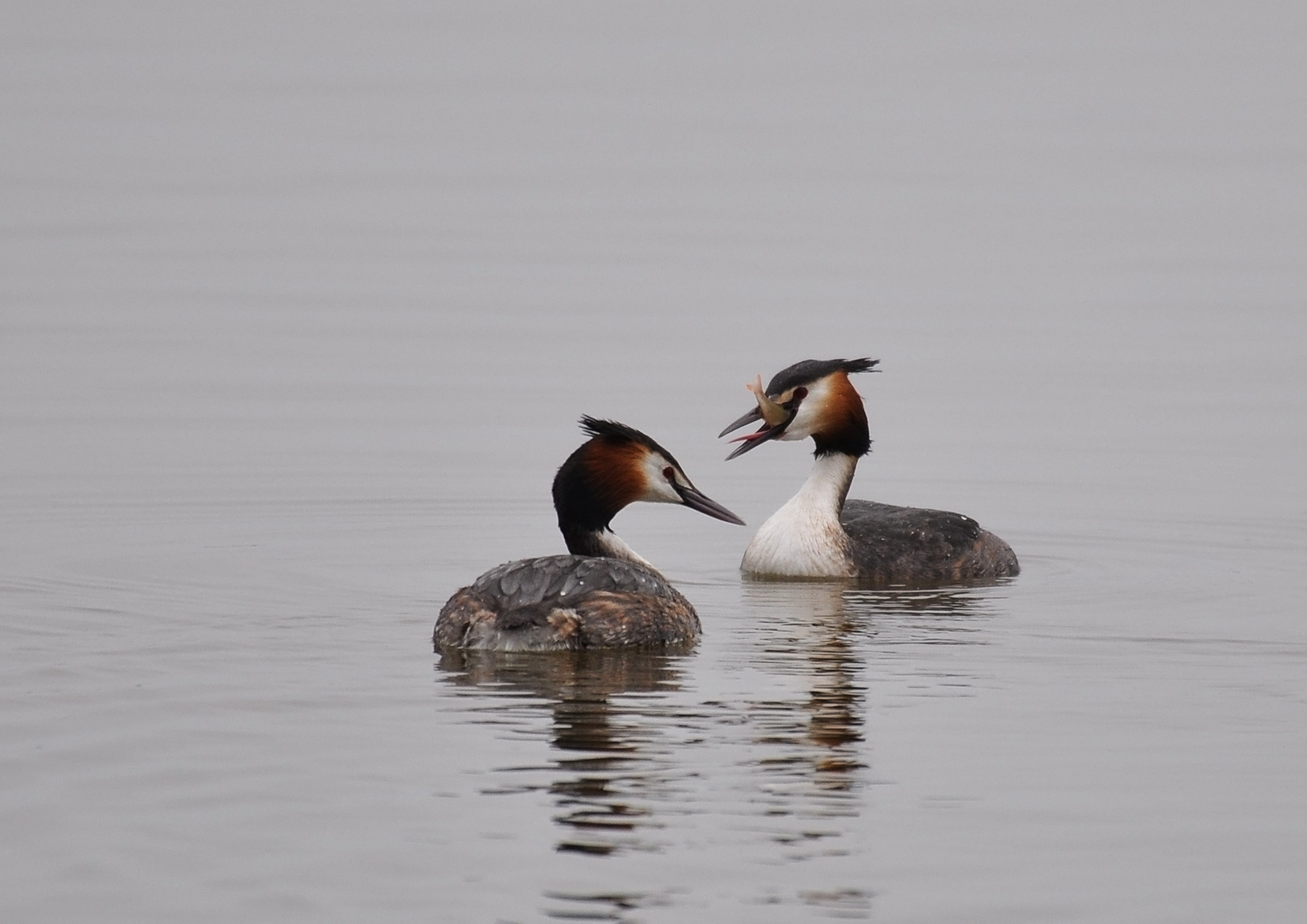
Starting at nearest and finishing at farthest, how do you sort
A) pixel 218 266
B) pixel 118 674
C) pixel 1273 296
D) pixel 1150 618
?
1. pixel 118 674
2. pixel 1150 618
3. pixel 1273 296
4. pixel 218 266

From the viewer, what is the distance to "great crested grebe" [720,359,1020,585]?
14094mm

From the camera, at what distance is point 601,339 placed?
27844 mm

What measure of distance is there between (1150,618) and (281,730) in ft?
16.7

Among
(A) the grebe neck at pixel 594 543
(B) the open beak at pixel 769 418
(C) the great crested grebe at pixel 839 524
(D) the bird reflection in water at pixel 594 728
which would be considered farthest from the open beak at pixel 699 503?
(B) the open beak at pixel 769 418

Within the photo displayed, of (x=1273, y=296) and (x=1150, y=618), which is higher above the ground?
(x=1273, y=296)

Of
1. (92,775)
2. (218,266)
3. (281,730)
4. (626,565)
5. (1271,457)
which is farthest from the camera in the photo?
(218,266)

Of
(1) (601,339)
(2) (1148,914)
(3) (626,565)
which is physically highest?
(1) (601,339)

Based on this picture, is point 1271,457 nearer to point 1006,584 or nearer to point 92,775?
point 1006,584

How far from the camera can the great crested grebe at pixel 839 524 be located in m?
14.1

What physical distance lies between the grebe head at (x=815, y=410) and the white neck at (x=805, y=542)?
13.5 inches

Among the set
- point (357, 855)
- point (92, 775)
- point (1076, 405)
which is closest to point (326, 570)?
point (92, 775)

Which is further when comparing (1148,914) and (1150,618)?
(1150,618)

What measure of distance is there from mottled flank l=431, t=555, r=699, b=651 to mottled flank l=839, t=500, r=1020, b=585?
3.29m

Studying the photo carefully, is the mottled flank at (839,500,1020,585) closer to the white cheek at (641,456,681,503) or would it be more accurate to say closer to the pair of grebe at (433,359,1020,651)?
the pair of grebe at (433,359,1020,651)
